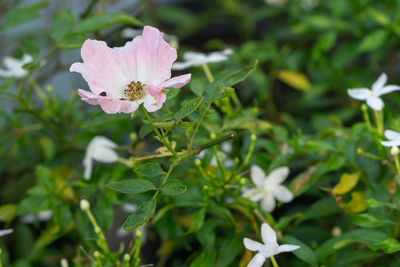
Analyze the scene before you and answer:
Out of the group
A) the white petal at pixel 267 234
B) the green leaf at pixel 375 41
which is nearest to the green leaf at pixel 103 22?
the white petal at pixel 267 234

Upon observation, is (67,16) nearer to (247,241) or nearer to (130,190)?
(130,190)

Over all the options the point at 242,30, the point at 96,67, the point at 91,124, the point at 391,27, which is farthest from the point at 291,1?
the point at 96,67

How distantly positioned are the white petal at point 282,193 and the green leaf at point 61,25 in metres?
0.53

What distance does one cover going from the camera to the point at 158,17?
2084 millimetres

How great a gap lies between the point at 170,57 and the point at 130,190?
0.21 metres

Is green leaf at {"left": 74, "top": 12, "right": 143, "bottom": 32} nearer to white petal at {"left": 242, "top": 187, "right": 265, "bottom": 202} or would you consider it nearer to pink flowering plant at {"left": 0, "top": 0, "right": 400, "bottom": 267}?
pink flowering plant at {"left": 0, "top": 0, "right": 400, "bottom": 267}

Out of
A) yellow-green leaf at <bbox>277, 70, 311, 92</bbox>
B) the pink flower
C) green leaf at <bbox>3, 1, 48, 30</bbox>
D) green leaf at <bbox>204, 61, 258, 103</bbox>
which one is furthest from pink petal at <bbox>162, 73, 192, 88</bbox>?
yellow-green leaf at <bbox>277, 70, 311, 92</bbox>

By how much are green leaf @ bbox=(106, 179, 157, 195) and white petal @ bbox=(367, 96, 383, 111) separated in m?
0.42

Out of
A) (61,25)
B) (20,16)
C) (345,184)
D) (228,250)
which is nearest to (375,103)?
(345,184)

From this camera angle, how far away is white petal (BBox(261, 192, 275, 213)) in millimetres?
920

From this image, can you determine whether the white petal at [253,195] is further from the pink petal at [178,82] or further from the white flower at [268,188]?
the pink petal at [178,82]

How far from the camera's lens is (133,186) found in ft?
2.39

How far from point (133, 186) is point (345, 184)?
1.34 ft

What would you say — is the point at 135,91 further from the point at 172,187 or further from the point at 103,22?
the point at 103,22
